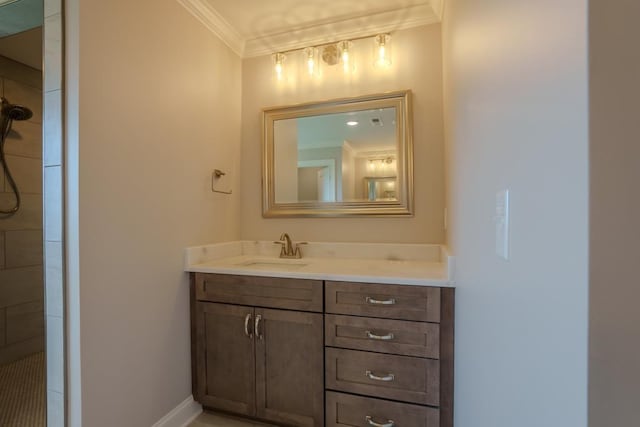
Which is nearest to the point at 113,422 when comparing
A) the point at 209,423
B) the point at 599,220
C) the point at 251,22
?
the point at 209,423

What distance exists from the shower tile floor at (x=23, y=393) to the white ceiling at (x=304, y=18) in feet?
8.24

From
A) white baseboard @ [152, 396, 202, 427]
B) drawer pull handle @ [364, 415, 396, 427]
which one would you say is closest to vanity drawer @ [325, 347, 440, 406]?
drawer pull handle @ [364, 415, 396, 427]

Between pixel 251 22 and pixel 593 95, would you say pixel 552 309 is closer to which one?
pixel 593 95

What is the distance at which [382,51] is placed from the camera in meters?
1.98

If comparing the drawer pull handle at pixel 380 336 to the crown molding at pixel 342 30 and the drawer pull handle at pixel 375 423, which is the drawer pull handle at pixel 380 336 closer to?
the drawer pull handle at pixel 375 423

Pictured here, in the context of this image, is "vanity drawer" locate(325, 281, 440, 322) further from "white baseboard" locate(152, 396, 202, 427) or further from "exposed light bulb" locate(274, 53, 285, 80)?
"exposed light bulb" locate(274, 53, 285, 80)

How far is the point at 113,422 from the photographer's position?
1333 mm

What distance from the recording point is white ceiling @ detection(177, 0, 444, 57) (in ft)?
6.09

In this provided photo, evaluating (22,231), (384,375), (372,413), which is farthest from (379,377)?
(22,231)

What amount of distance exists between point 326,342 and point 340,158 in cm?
119

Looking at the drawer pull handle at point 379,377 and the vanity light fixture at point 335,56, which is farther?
the vanity light fixture at point 335,56

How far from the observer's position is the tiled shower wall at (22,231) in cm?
233

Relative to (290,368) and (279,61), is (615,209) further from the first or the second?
(279,61)

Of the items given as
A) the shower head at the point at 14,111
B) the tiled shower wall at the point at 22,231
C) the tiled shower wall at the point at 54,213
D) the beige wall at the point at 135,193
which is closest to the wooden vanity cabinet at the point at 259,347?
the beige wall at the point at 135,193
